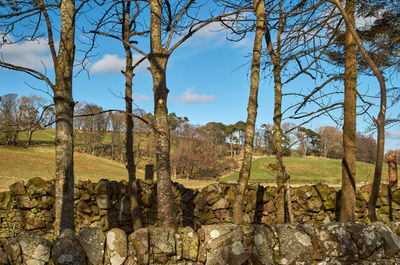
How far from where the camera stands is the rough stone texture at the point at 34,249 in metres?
2.48

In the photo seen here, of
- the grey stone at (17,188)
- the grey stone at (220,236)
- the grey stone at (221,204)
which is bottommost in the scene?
the grey stone at (221,204)

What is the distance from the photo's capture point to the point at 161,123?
17.2ft

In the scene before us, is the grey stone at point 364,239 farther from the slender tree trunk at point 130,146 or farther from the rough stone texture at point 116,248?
the slender tree trunk at point 130,146

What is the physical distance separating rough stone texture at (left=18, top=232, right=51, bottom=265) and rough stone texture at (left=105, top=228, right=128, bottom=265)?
20.3 inches

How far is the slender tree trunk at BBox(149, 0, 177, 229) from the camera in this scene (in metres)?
5.05

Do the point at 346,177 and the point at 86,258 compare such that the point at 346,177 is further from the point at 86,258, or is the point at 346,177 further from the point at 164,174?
the point at 86,258

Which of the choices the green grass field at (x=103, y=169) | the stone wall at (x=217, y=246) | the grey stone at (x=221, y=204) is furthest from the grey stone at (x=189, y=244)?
the green grass field at (x=103, y=169)

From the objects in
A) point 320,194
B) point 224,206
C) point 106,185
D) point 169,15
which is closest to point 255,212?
point 224,206

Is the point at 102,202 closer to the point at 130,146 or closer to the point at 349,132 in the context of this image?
the point at 130,146

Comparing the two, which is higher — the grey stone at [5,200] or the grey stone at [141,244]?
the grey stone at [141,244]

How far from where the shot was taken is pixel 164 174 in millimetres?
5055

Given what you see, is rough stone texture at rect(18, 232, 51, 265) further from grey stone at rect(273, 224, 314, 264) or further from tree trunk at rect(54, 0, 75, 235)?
grey stone at rect(273, 224, 314, 264)

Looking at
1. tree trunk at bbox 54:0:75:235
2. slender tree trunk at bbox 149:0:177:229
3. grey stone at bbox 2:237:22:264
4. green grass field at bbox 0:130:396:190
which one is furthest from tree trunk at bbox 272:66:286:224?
green grass field at bbox 0:130:396:190

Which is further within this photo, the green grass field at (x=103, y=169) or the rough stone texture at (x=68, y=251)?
the green grass field at (x=103, y=169)
